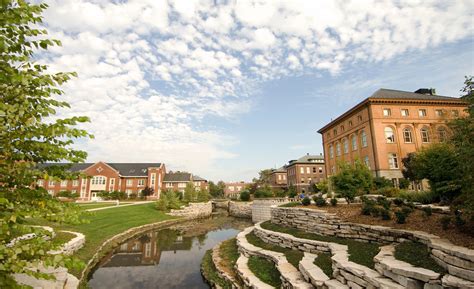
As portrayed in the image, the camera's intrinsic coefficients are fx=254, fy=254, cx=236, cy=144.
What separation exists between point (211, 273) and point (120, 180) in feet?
A: 169

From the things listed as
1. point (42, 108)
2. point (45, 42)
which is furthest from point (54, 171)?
point (45, 42)

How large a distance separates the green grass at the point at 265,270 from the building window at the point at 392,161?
27.2m

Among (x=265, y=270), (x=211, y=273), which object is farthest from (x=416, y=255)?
(x=211, y=273)

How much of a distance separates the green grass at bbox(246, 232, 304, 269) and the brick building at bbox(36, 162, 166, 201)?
45918 mm

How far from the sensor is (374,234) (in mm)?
10938

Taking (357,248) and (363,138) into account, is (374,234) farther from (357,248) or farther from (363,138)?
(363,138)

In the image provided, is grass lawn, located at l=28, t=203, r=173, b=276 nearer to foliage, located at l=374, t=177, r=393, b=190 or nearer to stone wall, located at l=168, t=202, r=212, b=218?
stone wall, located at l=168, t=202, r=212, b=218

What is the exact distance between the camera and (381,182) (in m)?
28.1

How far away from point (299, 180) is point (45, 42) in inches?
2566

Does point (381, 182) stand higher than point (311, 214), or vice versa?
point (381, 182)

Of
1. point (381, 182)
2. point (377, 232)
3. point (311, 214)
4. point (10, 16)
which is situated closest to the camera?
point (10, 16)

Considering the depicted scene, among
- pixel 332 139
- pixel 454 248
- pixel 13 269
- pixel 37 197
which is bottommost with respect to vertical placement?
pixel 454 248

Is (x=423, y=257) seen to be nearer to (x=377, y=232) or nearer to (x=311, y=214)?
(x=377, y=232)

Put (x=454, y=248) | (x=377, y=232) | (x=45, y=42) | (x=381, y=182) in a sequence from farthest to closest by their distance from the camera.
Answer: (x=381, y=182) → (x=377, y=232) → (x=454, y=248) → (x=45, y=42)
